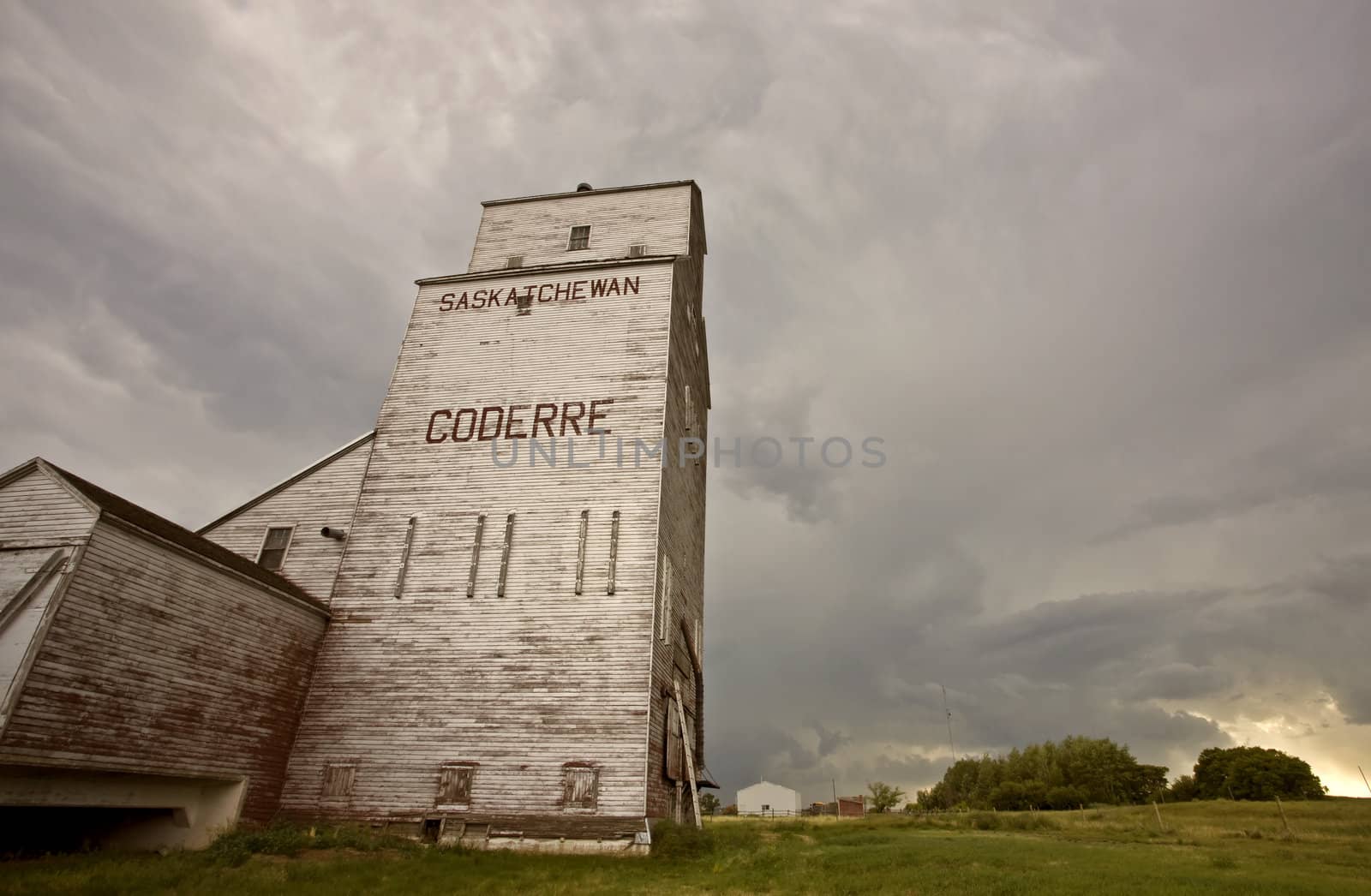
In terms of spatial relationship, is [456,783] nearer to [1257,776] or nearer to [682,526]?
[682,526]

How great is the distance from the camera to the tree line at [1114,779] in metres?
73.0

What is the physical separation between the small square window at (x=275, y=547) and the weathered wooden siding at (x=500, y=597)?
2.26m

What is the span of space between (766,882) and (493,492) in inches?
497

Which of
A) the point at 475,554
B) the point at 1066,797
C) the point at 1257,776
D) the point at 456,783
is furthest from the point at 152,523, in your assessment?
the point at 1257,776

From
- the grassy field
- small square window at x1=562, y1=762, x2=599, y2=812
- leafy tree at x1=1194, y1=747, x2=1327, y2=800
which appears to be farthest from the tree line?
small square window at x1=562, y1=762, x2=599, y2=812

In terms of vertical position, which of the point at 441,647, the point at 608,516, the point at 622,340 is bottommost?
the point at 441,647

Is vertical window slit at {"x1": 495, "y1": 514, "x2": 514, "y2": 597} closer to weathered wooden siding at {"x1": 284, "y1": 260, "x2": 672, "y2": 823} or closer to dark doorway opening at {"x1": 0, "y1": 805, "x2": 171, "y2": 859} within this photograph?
weathered wooden siding at {"x1": 284, "y1": 260, "x2": 672, "y2": 823}

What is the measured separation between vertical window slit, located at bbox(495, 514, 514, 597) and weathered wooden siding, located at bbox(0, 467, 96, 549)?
8964 millimetres

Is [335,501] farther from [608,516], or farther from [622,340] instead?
[622,340]

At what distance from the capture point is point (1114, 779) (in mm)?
84438

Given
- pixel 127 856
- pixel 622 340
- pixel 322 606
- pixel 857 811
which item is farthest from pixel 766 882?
pixel 857 811

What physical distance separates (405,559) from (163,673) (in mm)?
6435

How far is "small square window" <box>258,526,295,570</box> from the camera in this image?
20938mm

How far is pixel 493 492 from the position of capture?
68.2 ft
